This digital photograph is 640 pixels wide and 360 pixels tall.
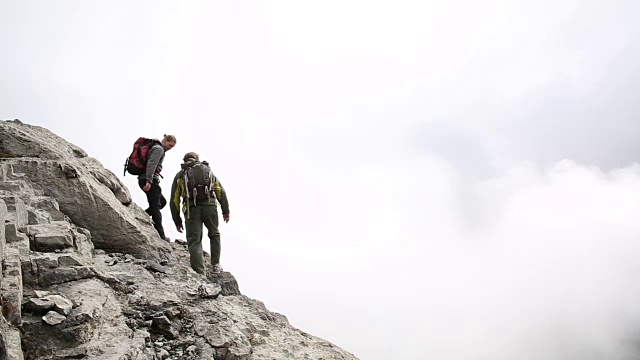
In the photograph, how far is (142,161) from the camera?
14016 mm

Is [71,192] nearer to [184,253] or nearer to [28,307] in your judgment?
[184,253]

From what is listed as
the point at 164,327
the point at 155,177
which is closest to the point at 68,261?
the point at 164,327

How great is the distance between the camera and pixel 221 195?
13.5 meters

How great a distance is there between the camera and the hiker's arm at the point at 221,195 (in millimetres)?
13398

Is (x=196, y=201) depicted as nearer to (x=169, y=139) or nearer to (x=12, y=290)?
(x=169, y=139)

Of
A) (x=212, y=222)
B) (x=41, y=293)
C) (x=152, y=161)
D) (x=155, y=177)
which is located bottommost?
(x=41, y=293)

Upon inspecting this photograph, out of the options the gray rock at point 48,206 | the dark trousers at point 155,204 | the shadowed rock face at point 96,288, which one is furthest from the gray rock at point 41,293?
the dark trousers at point 155,204

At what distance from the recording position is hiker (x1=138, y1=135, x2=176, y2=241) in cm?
1370

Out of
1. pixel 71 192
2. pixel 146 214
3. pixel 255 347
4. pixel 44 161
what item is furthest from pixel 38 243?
pixel 146 214

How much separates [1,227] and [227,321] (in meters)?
4.57

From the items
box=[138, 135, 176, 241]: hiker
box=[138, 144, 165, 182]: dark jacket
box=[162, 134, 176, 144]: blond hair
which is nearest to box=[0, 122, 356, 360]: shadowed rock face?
box=[138, 135, 176, 241]: hiker

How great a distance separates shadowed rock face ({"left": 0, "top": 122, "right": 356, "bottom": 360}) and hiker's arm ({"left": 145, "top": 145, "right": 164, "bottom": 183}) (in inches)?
50.6

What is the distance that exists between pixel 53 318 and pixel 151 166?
24.6 ft

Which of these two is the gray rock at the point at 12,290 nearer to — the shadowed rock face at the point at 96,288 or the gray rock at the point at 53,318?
the shadowed rock face at the point at 96,288
